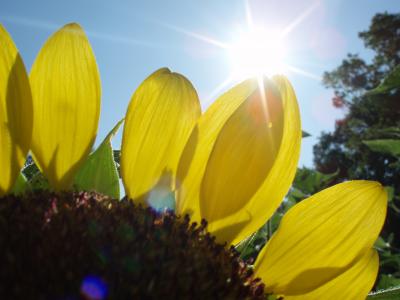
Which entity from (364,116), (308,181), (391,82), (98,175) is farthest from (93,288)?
(364,116)

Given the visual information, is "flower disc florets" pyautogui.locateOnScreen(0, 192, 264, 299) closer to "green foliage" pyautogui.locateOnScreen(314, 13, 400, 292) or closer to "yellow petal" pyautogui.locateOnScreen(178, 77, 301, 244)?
"yellow petal" pyautogui.locateOnScreen(178, 77, 301, 244)

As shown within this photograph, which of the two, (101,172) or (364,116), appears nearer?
(101,172)

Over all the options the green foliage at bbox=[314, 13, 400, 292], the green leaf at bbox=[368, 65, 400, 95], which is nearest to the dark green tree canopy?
the green foliage at bbox=[314, 13, 400, 292]

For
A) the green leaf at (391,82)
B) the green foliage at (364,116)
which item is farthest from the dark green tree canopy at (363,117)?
the green leaf at (391,82)

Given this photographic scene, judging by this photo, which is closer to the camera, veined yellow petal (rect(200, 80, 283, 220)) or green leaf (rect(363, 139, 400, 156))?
veined yellow petal (rect(200, 80, 283, 220))

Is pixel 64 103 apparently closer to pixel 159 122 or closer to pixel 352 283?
pixel 159 122

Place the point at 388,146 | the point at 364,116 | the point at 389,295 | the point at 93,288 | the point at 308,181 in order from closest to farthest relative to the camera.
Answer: the point at 93,288 < the point at 389,295 < the point at 388,146 < the point at 308,181 < the point at 364,116

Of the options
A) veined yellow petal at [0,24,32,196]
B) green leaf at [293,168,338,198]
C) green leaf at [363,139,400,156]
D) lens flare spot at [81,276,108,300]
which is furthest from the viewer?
green leaf at [293,168,338,198]

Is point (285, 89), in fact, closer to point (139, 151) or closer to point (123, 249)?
point (139, 151)
